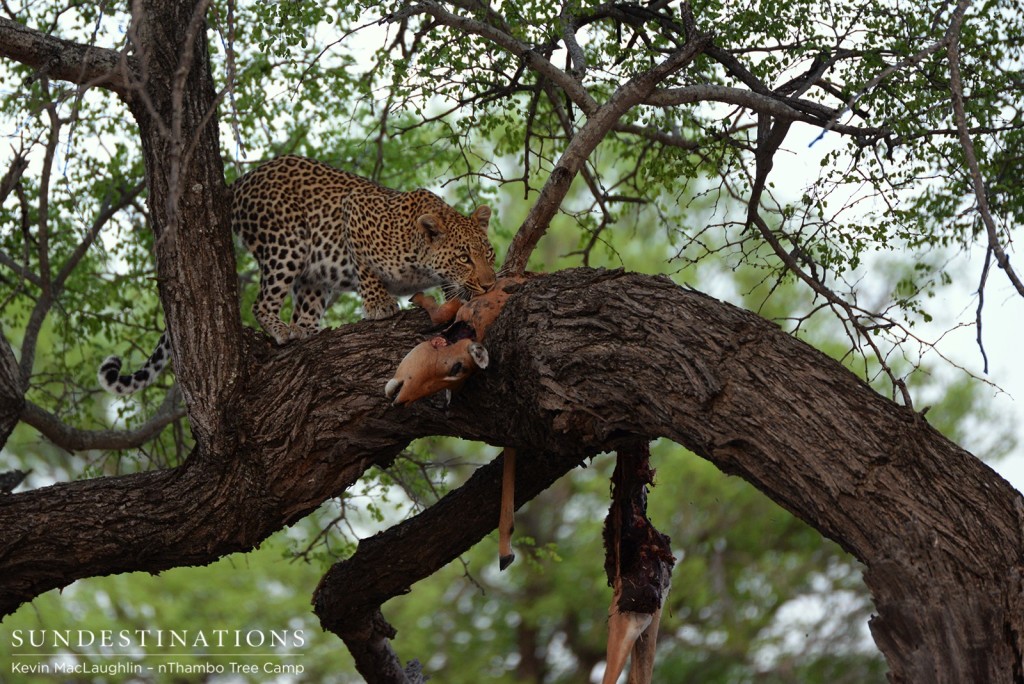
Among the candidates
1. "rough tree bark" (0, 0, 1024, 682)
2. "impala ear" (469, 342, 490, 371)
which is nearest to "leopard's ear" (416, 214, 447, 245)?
"rough tree bark" (0, 0, 1024, 682)

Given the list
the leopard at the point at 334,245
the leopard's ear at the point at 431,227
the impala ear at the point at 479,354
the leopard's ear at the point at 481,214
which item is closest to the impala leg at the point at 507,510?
the impala ear at the point at 479,354

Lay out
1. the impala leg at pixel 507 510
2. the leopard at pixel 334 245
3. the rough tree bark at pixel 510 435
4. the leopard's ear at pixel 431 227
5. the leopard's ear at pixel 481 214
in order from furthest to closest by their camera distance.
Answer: the leopard's ear at pixel 481 214
the leopard's ear at pixel 431 227
the leopard at pixel 334 245
the impala leg at pixel 507 510
the rough tree bark at pixel 510 435

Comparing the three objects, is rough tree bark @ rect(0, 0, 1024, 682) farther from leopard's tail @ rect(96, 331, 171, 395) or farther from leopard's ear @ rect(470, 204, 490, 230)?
leopard's ear @ rect(470, 204, 490, 230)

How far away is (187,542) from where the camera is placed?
19.4 feet

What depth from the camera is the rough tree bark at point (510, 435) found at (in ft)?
12.6

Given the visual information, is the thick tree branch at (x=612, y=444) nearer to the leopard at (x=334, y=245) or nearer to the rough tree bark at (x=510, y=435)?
the rough tree bark at (x=510, y=435)

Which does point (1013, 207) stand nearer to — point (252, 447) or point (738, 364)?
point (738, 364)

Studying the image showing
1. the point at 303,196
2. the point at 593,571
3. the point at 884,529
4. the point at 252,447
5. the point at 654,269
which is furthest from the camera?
the point at 654,269

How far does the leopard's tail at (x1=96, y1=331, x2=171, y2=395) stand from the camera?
266 inches

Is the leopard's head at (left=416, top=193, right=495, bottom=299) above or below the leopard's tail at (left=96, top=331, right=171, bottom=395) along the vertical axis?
above

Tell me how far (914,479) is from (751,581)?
49.3 ft

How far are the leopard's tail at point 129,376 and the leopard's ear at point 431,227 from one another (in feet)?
5.41

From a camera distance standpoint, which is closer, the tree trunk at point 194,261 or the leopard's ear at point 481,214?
the tree trunk at point 194,261

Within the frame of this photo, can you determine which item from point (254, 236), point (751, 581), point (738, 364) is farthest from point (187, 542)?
point (751, 581)
